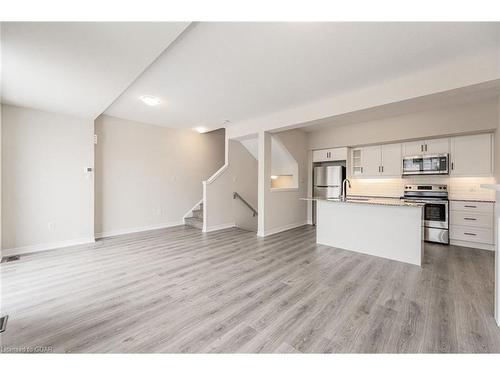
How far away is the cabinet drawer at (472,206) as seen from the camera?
3.73m

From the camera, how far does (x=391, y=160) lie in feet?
16.1

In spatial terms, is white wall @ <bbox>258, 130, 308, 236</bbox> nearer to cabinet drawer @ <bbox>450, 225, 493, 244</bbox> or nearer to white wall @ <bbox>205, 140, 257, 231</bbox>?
white wall @ <bbox>205, 140, 257, 231</bbox>

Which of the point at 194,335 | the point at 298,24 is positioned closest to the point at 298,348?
the point at 194,335

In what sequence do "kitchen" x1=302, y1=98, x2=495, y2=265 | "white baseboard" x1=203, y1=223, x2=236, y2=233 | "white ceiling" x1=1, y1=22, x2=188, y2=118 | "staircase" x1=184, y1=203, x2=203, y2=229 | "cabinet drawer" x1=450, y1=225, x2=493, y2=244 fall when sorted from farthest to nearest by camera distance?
"staircase" x1=184, y1=203, x2=203, y2=229 < "white baseboard" x1=203, y1=223, x2=236, y2=233 < "cabinet drawer" x1=450, y1=225, x2=493, y2=244 < "kitchen" x1=302, y1=98, x2=495, y2=265 < "white ceiling" x1=1, y1=22, x2=188, y2=118

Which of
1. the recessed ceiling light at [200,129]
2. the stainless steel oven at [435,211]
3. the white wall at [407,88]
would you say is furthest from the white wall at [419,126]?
the recessed ceiling light at [200,129]

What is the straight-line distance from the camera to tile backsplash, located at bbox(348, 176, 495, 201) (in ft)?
13.3

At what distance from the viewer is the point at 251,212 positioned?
6539 mm

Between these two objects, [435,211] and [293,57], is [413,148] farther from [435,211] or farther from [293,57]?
[293,57]

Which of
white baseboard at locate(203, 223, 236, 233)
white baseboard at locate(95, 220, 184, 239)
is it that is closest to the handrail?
white baseboard at locate(203, 223, 236, 233)

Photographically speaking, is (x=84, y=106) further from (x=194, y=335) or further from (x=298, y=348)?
(x=298, y=348)

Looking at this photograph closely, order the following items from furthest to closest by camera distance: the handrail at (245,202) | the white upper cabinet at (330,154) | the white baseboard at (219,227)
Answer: the handrail at (245,202) → the white upper cabinet at (330,154) → the white baseboard at (219,227)

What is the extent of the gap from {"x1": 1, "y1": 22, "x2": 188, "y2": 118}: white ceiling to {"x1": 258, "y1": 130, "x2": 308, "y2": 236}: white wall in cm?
301

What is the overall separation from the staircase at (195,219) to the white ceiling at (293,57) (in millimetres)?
3086

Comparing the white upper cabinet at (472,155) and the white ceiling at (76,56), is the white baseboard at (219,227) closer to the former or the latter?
the white ceiling at (76,56)
